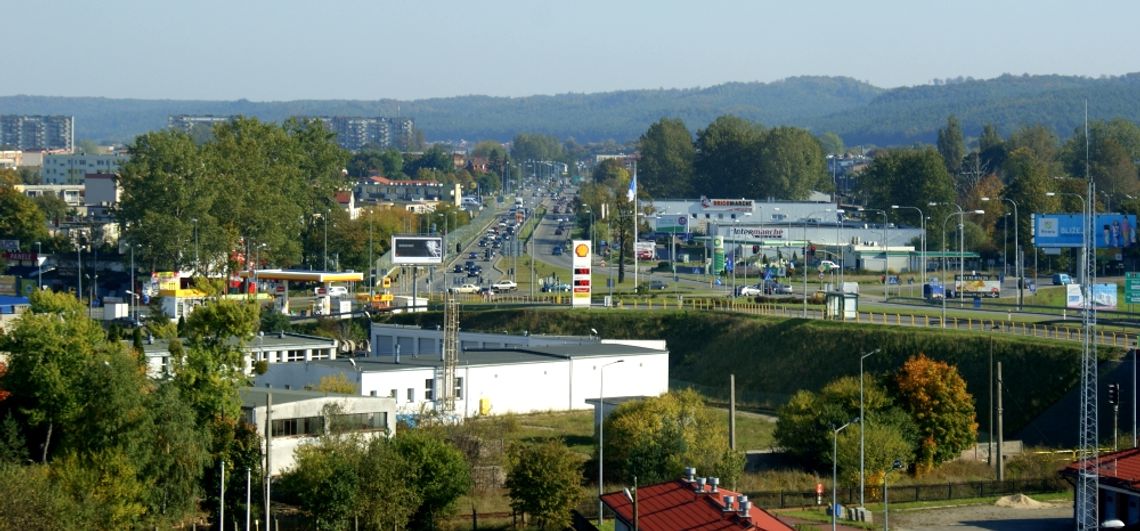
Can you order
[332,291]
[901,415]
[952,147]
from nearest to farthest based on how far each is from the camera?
1. [901,415]
2. [332,291]
3. [952,147]

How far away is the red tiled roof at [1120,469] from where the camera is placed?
39.2 meters

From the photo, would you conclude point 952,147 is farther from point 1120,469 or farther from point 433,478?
point 433,478

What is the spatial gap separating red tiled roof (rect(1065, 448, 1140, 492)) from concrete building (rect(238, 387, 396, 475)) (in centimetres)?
1787

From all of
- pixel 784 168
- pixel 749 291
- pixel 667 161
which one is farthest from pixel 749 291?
pixel 667 161

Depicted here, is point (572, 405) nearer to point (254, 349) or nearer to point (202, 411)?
point (254, 349)

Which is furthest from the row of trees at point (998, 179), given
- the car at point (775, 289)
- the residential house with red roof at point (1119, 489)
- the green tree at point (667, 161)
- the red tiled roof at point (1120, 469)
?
the residential house with red roof at point (1119, 489)

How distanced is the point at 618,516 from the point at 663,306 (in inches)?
1840

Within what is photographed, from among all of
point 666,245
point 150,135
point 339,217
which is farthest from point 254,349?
point 666,245

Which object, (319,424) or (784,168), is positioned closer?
(319,424)

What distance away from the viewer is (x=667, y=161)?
7549 inches

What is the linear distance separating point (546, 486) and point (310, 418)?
833cm

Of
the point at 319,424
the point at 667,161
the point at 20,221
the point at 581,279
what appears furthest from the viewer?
the point at 667,161

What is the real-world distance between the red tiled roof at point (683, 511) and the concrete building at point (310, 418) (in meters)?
8.98

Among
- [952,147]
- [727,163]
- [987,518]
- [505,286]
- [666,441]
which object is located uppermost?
[952,147]
